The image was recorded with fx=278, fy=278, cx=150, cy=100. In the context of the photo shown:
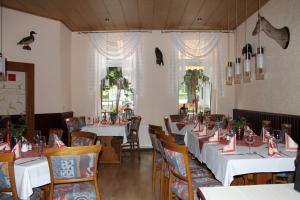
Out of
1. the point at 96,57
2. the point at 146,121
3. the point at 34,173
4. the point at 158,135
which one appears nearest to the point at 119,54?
the point at 96,57

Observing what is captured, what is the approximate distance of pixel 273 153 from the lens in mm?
2662

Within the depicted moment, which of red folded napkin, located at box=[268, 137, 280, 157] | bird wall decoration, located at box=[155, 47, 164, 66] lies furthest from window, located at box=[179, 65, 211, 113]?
red folded napkin, located at box=[268, 137, 280, 157]

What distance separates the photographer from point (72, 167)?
2488mm

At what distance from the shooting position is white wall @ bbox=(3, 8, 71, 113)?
228 inches

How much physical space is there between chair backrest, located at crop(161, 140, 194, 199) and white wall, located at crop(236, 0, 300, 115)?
291 cm

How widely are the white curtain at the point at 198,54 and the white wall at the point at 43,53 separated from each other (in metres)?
2.87

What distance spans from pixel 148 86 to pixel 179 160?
5133mm

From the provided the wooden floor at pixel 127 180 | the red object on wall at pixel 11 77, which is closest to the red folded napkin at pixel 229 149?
the wooden floor at pixel 127 180

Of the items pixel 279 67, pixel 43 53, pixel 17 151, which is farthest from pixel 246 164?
pixel 43 53

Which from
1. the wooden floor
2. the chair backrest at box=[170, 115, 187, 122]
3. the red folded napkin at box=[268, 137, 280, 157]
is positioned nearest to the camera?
the red folded napkin at box=[268, 137, 280, 157]

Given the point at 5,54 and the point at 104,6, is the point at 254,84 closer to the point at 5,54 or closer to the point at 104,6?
the point at 104,6

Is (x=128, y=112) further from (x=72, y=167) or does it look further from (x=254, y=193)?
(x=254, y=193)

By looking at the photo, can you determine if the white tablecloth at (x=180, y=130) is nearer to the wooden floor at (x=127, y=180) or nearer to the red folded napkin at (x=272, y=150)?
the wooden floor at (x=127, y=180)

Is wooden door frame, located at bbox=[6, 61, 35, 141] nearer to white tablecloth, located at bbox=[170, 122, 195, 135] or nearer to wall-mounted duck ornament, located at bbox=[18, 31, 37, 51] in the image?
wall-mounted duck ornament, located at bbox=[18, 31, 37, 51]
